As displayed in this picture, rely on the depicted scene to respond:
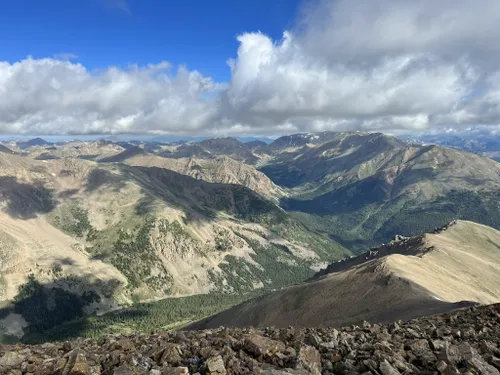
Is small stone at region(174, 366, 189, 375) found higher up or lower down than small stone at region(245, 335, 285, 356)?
higher up

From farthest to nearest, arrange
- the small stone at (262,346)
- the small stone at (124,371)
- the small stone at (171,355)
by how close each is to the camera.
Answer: the small stone at (262,346), the small stone at (171,355), the small stone at (124,371)

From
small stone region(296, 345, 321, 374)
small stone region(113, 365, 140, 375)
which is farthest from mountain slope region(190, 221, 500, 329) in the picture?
small stone region(113, 365, 140, 375)

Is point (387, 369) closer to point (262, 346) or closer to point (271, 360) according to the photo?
point (271, 360)

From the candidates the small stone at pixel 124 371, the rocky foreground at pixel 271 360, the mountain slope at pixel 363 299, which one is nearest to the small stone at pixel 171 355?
the rocky foreground at pixel 271 360

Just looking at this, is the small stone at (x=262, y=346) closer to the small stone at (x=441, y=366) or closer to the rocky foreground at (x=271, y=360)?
the rocky foreground at (x=271, y=360)

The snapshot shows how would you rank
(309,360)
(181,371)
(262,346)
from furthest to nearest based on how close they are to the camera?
(262,346), (309,360), (181,371)

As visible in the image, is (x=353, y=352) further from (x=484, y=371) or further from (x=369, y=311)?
(x=369, y=311)

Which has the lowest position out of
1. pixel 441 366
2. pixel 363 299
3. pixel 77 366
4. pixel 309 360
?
pixel 363 299

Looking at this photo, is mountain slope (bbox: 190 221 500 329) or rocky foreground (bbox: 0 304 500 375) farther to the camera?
mountain slope (bbox: 190 221 500 329)

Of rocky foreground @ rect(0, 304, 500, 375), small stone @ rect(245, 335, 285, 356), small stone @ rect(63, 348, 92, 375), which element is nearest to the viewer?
small stone @ rect(63, 348, 92, 375)

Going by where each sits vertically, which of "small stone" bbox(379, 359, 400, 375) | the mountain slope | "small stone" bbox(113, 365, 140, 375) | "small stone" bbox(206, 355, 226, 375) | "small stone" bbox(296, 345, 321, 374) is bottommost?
the mountain slope

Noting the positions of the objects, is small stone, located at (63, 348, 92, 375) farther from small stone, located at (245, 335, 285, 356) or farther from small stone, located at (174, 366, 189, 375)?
small stone, located at (245, 335, 285, 356)

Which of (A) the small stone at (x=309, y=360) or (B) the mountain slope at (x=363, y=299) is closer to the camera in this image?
(A) the small stone at (x=309, y=360)

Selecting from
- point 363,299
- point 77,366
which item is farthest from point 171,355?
point 363,299
